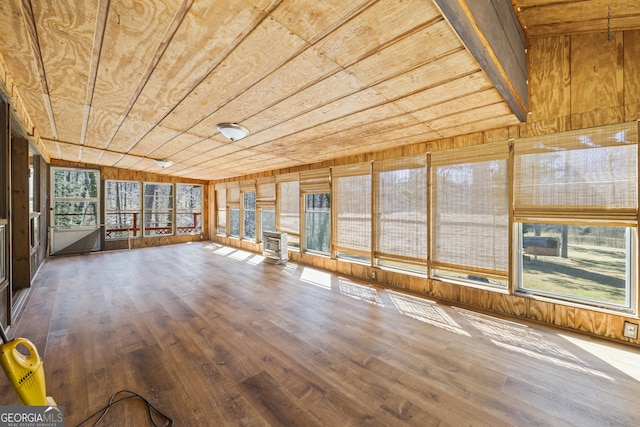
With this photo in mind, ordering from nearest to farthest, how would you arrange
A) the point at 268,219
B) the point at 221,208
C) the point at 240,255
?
the point at 240,255, the point at 268,219, the point at 221,208

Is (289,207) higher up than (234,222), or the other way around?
(289,207)

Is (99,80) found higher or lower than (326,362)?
higher

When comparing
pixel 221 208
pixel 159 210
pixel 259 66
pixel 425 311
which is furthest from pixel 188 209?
pixel 425 311

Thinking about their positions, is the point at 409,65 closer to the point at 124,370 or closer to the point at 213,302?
the point at 124,370

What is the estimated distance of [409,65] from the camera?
1710mm

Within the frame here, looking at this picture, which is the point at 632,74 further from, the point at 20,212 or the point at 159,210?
the point at 159,210

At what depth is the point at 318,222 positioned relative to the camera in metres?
5.36

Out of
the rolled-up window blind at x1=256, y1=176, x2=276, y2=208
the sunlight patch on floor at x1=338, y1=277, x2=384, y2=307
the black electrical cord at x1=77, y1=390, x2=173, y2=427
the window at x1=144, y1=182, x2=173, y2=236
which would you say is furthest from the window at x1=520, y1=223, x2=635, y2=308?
the window at x1=144, y1=182, x2=173, y2=236

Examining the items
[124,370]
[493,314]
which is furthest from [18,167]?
[493,314]

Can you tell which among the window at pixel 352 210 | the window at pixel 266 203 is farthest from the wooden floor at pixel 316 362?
the window at pixel 266 203

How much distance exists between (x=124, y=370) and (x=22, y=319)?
6.30 feet

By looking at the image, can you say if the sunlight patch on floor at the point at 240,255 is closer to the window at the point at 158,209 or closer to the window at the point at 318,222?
the window at the point at 318,222

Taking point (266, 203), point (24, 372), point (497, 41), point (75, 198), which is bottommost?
point (24, 372)

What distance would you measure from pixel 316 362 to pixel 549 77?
11.6 feet
